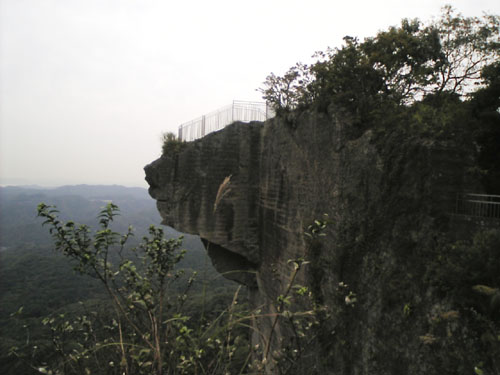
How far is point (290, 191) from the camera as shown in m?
7.03

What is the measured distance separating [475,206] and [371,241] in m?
1.28

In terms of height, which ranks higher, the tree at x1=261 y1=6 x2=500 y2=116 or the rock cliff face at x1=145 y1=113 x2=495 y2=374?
the tree at x1=261 y1=6 x2=500 y2=116

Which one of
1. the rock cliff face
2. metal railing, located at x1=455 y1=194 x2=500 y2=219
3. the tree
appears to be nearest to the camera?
the rock cliff face

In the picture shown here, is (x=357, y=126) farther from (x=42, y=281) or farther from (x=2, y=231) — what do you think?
(x=2, y=231)

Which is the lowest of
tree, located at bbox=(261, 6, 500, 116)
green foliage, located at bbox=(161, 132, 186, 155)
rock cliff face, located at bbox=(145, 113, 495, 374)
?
rock cliff face, located at bbox=(145, 113, 495, 374)

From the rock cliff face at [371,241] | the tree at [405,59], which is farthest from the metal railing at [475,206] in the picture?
the tree at [405,59]

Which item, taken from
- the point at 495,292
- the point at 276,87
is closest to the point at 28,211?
the point at 276,87

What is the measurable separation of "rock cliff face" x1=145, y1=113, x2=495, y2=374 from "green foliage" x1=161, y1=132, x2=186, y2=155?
10.4 ft

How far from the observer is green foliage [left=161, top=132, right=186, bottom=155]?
9680 mm

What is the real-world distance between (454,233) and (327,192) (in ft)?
7.47

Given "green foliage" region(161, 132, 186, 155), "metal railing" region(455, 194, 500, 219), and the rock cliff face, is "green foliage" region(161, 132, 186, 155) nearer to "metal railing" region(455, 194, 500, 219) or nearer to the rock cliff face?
the rock cliff face

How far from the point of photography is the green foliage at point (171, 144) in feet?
31.8

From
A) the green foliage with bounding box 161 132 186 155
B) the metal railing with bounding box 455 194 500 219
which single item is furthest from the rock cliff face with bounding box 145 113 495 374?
the green foliage with bounding box 161 132 186 155

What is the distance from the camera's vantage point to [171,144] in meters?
9.85
